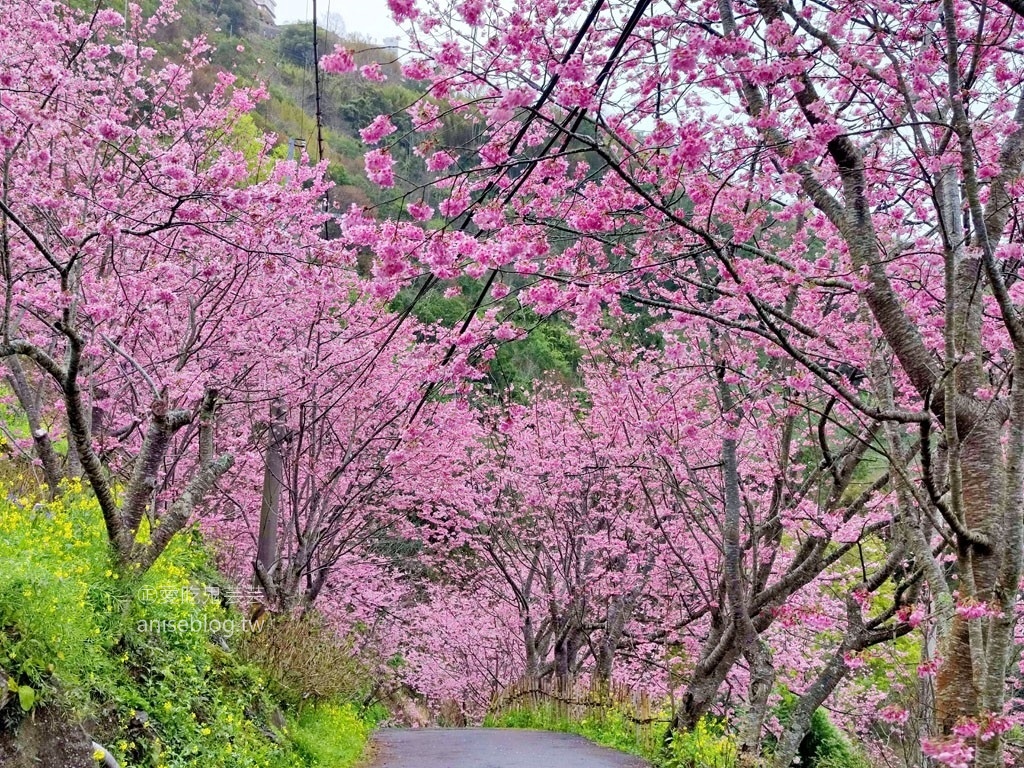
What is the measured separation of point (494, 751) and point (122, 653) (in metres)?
5.16

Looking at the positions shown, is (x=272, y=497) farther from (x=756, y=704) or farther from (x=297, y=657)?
(x=756, y=704)

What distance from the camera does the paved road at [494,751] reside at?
8.36 m

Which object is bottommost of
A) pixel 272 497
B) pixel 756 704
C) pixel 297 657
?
pixel 297 657

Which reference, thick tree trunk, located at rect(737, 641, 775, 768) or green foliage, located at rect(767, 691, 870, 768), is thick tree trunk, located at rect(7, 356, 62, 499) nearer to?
thick tree trunk, located at rect(737, 641, 775, 768)

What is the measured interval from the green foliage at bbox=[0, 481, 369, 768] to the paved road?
5.92ft

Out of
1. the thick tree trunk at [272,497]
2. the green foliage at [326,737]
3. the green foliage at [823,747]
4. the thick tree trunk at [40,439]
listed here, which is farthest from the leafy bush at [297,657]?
the green foliage at [823,747]

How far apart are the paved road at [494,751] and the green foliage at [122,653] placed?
1.80 metres

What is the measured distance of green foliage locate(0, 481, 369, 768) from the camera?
392cm

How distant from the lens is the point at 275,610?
9.54 metres

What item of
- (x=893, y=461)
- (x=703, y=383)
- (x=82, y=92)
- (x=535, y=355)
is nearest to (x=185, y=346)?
(x=82, y=92)

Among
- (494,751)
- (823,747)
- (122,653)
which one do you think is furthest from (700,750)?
(823,747)

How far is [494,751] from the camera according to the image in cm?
912

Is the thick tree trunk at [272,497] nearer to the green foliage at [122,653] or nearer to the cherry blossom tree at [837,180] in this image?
the green foliage at [122,653]

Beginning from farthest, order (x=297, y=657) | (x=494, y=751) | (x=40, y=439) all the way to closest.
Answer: (x=494, y=751), (x=297, y=657), (x=40, y=439)
